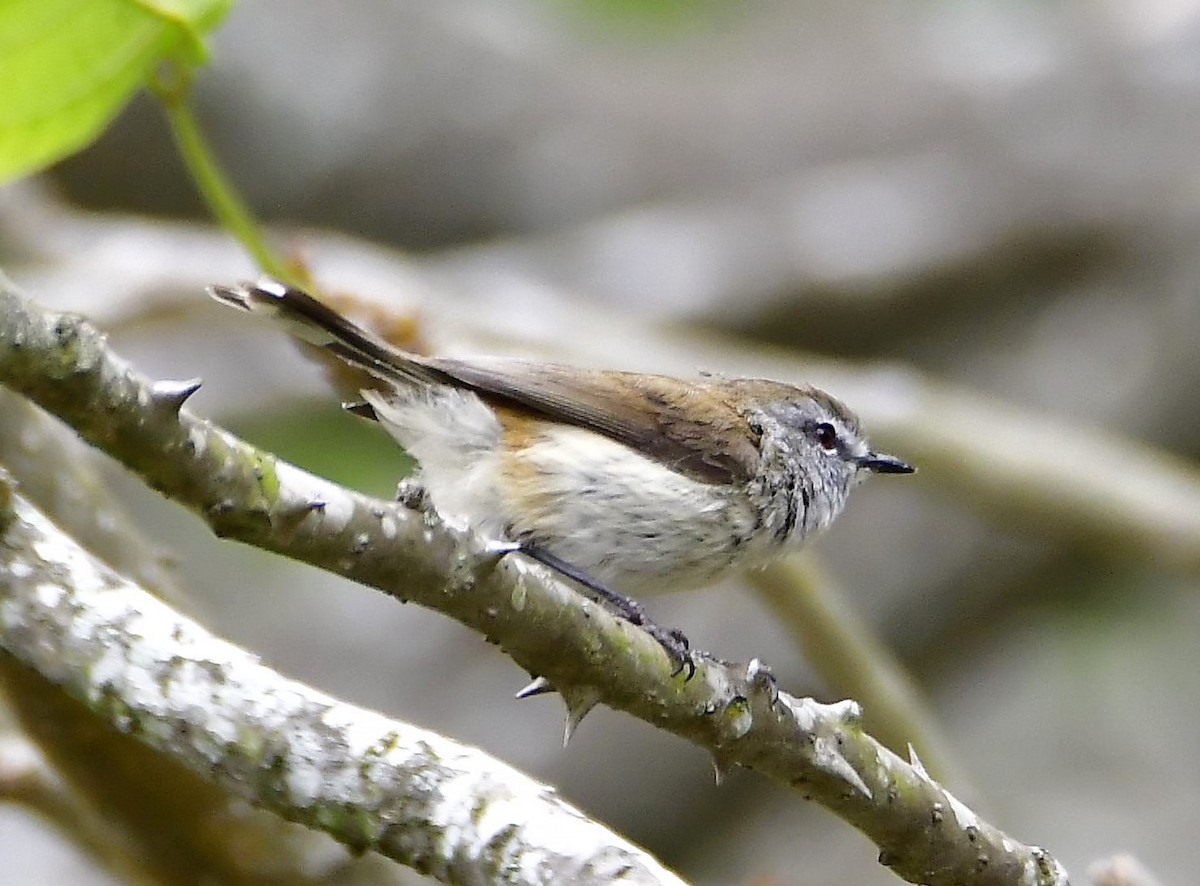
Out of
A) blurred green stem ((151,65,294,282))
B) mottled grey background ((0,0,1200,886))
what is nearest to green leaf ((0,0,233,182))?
blurred green stem ((151,65,294,282))

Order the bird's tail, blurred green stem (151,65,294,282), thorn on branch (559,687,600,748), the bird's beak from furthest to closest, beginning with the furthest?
the bird's beak
blurred green stem (151,65,294,282)
the bird's tail
thorn on branch (559,687,600,748)

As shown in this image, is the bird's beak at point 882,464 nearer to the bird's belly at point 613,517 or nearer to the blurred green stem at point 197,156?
the bird's belly at point 613,517

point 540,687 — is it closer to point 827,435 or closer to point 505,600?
point 505,600

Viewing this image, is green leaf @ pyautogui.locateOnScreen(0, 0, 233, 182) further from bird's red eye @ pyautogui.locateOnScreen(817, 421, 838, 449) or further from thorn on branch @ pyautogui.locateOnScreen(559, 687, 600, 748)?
bird's red eye @ pyautogui.locateOnScreen(817, 421, 838, 449)

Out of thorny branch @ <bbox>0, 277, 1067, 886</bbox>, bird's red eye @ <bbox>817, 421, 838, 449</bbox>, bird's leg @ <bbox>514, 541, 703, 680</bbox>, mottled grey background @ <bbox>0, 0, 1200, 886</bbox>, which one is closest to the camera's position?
thorny branch @ <bbox>0, 277, 1067, 886</bbox>

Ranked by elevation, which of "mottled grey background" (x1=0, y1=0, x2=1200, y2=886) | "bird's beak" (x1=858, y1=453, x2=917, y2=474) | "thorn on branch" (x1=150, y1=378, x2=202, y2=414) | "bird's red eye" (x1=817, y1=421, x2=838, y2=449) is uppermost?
"mottled grey background" (x1=0, y1=0, x2=1200, y2=886)

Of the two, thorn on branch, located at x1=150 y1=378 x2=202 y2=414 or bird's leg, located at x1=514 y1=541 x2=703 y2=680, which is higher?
bird's leg, located at x1=514 y1=541 x2=703 y2=680

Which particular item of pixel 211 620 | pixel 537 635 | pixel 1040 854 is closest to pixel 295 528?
pixel 537 635

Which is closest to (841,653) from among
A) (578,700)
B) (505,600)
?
(578,700)
